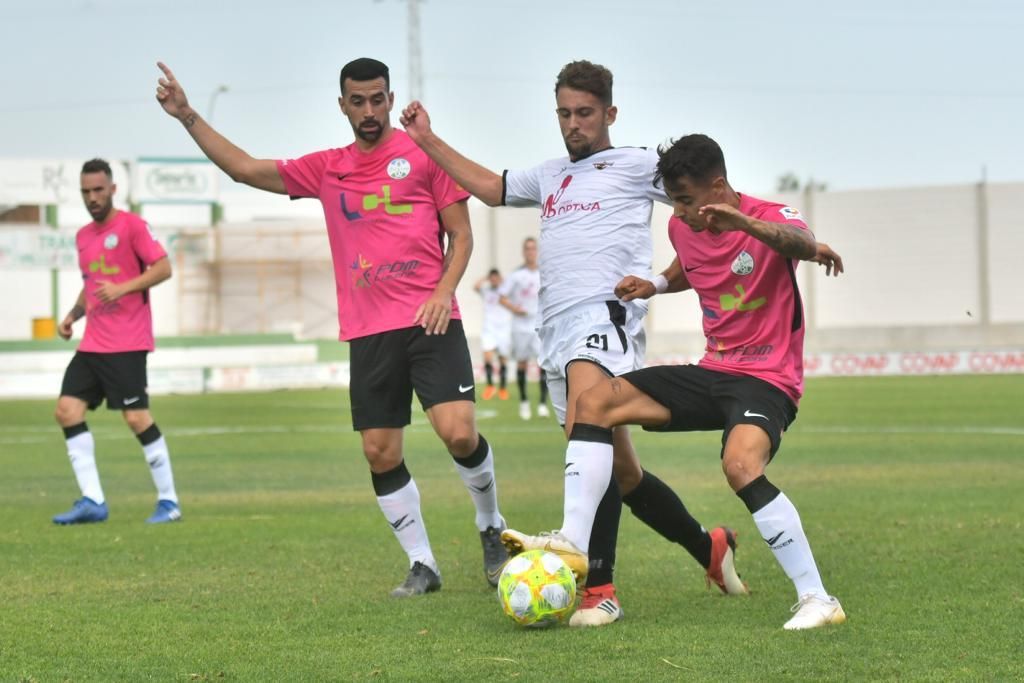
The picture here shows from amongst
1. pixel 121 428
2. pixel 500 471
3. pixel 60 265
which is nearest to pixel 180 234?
pixel 60 265

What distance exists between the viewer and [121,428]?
22672 mm

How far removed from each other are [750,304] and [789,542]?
3.26 ft

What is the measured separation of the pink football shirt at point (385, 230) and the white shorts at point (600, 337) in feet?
2.66

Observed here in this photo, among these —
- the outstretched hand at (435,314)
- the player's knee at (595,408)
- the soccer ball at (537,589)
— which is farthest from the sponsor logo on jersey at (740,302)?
the outstretched hand at (435,314)

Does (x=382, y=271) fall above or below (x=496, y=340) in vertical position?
above

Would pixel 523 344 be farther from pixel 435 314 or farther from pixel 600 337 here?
pixel 600 337

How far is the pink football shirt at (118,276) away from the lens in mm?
10867

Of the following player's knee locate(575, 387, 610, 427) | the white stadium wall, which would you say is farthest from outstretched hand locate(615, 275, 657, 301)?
the white stadium wall

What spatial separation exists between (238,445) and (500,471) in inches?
204

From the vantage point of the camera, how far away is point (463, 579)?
779cm

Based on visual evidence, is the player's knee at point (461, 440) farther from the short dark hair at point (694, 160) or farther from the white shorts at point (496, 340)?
the white shorts at point (496, 340)

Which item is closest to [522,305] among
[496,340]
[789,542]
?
[496,340]

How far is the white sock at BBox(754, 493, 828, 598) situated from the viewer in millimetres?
6062

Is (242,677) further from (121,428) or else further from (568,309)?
(121,428)
